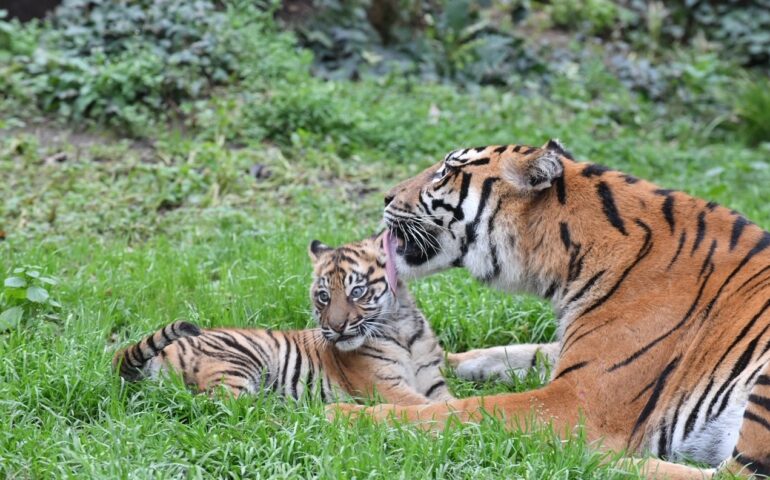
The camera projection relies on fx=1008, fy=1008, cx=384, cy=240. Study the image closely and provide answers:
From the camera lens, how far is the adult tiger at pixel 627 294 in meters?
4.31

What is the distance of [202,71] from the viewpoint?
33.5 ft

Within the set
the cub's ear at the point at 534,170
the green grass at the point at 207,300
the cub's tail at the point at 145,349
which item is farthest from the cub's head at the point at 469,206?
the cub's tail at the point at 145,349

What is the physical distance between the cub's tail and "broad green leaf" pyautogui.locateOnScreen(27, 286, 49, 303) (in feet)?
3.38

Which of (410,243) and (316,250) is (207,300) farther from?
(410,243)

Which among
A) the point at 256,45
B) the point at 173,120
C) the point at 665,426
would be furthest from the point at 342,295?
the point at 256,45

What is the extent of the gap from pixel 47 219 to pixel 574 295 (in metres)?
4.71

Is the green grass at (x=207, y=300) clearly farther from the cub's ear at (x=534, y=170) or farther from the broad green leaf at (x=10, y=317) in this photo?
the cub's ear at (x=534, y=170)

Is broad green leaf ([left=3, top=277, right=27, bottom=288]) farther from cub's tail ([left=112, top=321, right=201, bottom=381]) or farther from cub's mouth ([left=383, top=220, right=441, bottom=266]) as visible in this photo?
cub's mouth ([left=383, top=220, right=441, bottom=266])

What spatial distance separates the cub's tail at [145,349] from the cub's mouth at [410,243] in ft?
3.80

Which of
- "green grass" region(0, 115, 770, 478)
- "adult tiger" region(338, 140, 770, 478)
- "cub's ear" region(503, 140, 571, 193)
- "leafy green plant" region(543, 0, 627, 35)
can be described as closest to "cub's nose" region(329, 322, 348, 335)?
"green grass" region(0, 115, 770, 478)

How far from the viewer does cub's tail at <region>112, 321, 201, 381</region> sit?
450cm

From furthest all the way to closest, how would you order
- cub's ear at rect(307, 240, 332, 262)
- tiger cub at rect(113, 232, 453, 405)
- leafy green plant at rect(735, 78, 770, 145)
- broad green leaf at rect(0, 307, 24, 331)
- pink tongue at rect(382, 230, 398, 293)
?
leafy green plant at rect(735, 78, 770, 145) < cub's ear at rect(307, 240, 332, 262) < broad green leaf at rect(0, 307, 24, 331) < pink tongue at rect(382, 230, 398, 293) < tiger cub at rect(113, 232, 453, 405)

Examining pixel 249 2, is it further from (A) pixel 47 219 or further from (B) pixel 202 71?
(A) pixel 47 219

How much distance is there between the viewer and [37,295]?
223 inches
